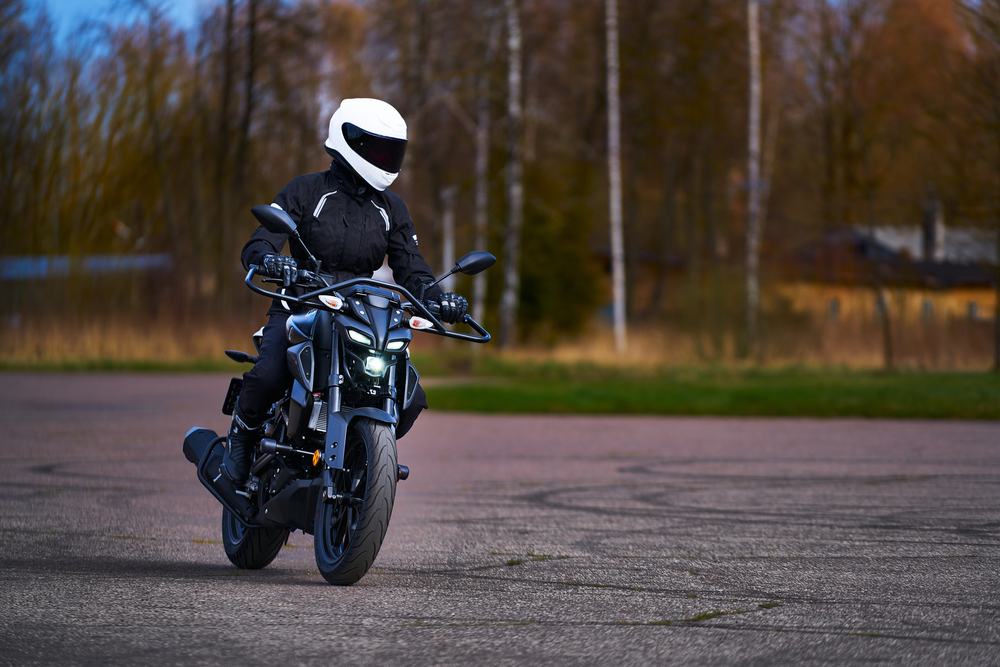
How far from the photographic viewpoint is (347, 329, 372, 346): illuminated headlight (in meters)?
4.97

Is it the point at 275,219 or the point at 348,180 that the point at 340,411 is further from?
the point at 348,180

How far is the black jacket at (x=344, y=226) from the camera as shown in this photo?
5422 mm

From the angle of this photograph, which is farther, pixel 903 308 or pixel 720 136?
pixel 720 136

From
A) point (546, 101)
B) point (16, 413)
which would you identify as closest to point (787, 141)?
point (546, 101)

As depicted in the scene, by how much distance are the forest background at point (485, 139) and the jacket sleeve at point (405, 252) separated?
690 inches

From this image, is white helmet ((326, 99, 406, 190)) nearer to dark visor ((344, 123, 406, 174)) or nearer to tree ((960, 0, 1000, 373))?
dark visor ((344, 123, 406, 174))

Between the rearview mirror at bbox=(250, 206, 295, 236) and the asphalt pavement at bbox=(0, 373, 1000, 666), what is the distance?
57.0 inches

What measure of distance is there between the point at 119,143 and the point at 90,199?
5.57 feet

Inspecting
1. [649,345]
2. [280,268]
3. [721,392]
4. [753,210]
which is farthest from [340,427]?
[753,210]

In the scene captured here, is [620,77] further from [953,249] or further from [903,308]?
[953,249]

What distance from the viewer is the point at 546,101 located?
44.9 metres

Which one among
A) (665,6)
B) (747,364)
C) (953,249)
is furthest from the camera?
(665,6)

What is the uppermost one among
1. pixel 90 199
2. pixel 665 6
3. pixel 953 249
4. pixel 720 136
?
pixel 665 6

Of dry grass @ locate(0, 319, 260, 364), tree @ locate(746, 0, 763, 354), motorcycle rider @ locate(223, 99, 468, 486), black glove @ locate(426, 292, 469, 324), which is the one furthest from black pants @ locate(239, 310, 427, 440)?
dry grass @ locate(0, 319, 260, 364)
